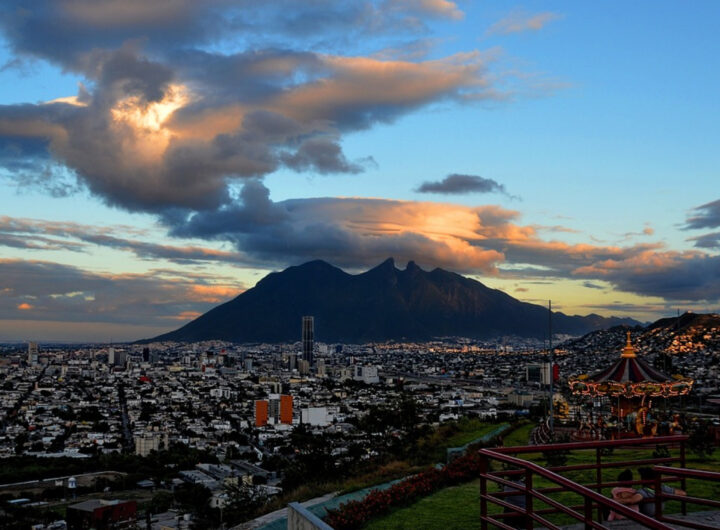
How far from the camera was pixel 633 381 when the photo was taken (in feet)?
59.0

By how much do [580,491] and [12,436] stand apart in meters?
66.8

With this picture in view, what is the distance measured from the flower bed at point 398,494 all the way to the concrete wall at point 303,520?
1.48 metres

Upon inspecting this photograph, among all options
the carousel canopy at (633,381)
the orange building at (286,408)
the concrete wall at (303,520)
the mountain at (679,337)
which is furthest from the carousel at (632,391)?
the orange building at (286,408)

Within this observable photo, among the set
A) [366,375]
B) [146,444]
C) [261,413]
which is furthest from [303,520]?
[366,375]

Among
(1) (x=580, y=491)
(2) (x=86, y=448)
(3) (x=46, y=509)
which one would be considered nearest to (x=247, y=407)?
(2) (x=86, y=448)

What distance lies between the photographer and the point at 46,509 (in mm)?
33188

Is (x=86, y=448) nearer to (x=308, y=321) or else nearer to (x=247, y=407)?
(x=247, y=407)

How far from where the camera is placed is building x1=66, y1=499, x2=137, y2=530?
81.7 ft

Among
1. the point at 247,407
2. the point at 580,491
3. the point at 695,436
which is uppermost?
the point at 580,491

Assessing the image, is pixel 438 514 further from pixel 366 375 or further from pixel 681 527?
pixel 366 375

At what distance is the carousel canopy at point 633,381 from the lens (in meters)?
17.9

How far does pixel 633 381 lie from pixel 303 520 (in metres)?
13.6

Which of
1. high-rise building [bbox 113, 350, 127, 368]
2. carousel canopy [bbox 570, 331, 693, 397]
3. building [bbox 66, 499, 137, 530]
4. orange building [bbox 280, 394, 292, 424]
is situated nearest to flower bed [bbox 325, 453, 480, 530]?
carousel canopy [bbox 570, 331, 693, 397]

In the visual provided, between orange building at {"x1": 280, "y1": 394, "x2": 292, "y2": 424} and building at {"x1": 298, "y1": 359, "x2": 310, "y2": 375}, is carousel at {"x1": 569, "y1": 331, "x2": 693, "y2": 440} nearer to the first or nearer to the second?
orange building at {"x1": 280, "y1": 394, "x2": 292, "y2": 424}
